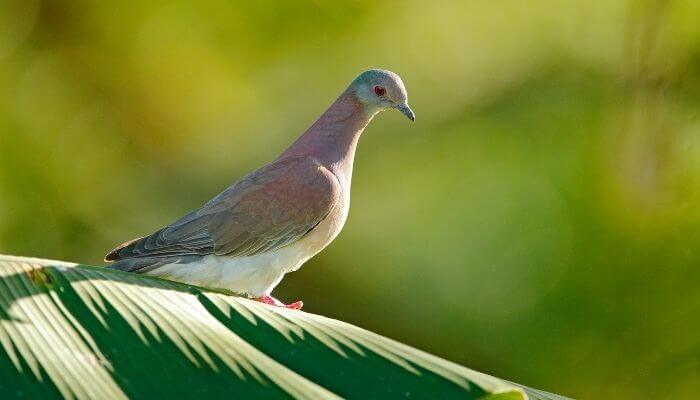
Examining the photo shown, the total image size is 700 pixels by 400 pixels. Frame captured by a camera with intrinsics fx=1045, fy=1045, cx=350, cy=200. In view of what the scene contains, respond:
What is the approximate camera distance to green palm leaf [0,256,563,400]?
67.4 inches

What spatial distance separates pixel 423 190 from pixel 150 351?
4282mm

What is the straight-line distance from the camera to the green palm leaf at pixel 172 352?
1.71 m

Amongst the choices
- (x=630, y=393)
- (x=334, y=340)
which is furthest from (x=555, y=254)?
(x=334, y=340)

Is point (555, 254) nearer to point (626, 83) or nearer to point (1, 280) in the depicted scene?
point (626, 83)

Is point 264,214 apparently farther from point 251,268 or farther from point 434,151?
point 434,151

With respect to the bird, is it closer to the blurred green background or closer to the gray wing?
the gray wing

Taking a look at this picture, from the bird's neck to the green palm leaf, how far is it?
2239 mm

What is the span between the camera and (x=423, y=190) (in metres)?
6.00

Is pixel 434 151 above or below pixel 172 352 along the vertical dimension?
above

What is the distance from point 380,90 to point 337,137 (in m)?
0.27

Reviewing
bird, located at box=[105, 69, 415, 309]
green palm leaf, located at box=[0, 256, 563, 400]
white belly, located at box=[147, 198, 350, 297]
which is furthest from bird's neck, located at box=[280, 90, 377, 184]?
green palm leaf, located at box=[0, 256, 563, 400]

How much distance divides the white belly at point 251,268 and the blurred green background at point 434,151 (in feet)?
5.77

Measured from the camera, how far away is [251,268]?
13.4 feet

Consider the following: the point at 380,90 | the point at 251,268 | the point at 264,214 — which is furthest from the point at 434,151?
the point at 251,268
